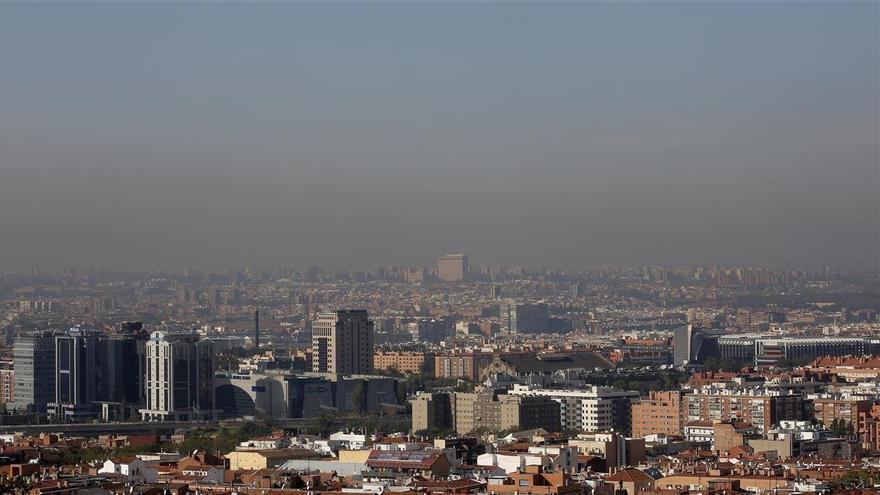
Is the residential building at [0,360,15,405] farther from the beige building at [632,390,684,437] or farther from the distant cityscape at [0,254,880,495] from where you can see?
the beige building at [632,390,684,437]

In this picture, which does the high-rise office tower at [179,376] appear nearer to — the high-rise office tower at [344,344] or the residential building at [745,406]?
the high-rise office tower at [344,344]

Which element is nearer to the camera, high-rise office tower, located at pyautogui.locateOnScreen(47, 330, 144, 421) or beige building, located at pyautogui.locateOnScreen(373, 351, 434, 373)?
high-rise office tower, located at pyautogui.locateOnScreen(47, 330, 144, 421)

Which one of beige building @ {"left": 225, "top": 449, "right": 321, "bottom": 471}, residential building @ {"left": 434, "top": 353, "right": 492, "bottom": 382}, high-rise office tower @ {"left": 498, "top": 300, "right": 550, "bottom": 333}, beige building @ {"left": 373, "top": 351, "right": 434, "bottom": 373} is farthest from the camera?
high-rise office tower @ {"left": 498, "top": 300, "right": 550, "bottom": 333}

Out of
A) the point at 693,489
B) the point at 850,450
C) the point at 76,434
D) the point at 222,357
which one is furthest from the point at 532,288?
the point at 693,489

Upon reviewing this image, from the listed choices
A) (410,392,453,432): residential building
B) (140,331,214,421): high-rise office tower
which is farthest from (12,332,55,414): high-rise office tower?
(410,392,453,432): residential building

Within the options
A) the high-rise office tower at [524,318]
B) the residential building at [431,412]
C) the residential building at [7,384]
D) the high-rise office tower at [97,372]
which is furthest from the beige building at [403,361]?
the high-rise office tower at [524,318]
